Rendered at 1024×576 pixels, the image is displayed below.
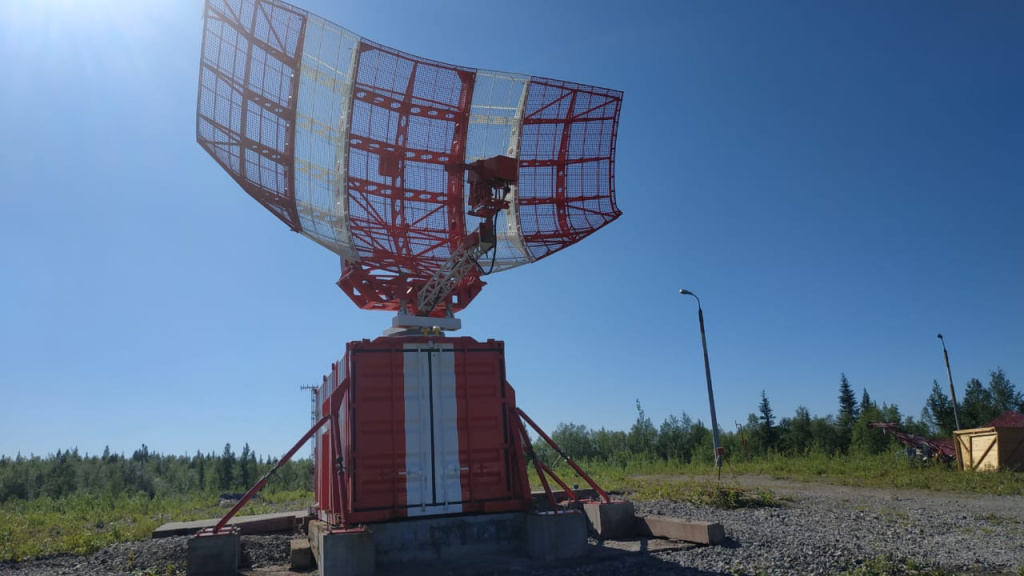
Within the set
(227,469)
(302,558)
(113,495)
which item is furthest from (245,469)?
(302,558)

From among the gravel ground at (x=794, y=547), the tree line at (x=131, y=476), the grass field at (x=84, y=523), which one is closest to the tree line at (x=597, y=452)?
the tree line at (x=131, y=476)

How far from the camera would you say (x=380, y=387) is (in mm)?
11672

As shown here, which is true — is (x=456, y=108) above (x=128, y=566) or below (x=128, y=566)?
above

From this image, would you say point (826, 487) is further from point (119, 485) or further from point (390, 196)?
point (119, 485)

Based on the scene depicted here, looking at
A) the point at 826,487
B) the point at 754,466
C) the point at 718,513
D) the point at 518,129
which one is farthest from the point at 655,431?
the point at 518,129

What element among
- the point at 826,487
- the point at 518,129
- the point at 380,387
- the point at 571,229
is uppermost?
Result: the point at 518,129

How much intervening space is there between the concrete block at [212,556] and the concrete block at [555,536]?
5055mm

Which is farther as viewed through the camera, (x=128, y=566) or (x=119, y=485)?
(x=119, y=485)

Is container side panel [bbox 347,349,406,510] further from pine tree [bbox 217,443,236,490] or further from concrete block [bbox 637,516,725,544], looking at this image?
pine tree [bbox 217,443,236,490]

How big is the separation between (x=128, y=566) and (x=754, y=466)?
30.4m

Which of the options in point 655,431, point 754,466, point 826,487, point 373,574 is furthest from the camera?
A: point 655,431

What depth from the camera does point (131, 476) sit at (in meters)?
63.0

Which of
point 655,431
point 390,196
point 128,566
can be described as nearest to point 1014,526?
point 390,196

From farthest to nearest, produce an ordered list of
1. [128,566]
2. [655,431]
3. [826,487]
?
[655,431] < [826,487] < [128,566]
